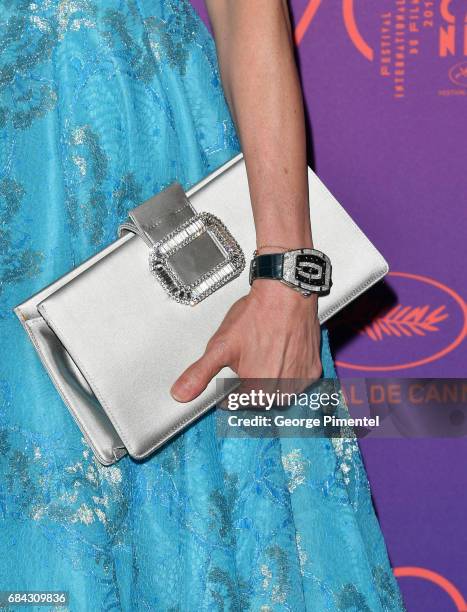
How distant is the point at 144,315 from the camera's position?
83 cm

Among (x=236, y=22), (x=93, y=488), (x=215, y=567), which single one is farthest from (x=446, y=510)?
(x=236, y=22)

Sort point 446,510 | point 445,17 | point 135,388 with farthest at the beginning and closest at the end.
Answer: point 446,510 → point 445,17 → point 135,388

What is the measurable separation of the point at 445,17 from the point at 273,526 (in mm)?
814

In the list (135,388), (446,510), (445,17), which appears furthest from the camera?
(446,510)

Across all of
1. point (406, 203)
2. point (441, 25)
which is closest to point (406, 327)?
point (406, 203)

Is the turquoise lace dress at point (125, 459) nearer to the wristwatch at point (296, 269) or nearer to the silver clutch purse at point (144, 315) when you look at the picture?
the silver clutch purse at point (144, 315)

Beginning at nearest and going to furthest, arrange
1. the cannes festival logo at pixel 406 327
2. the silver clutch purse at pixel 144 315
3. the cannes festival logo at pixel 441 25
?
1. the silver clutch purse at pixel 144 315
2. the cannes festival logo at pixel 441 25
3. the cannes festival logo at pixel 406 327

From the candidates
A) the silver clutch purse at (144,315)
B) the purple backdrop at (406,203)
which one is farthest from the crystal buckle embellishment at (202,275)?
the purple backdrop at (406,203)

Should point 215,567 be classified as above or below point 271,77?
below

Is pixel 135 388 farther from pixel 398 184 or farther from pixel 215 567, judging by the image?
pixel 398 184

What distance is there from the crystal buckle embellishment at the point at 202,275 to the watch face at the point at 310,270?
0.06 m

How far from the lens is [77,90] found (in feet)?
2.95

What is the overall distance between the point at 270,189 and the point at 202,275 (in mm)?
120

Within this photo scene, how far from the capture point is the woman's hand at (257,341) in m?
0.83
